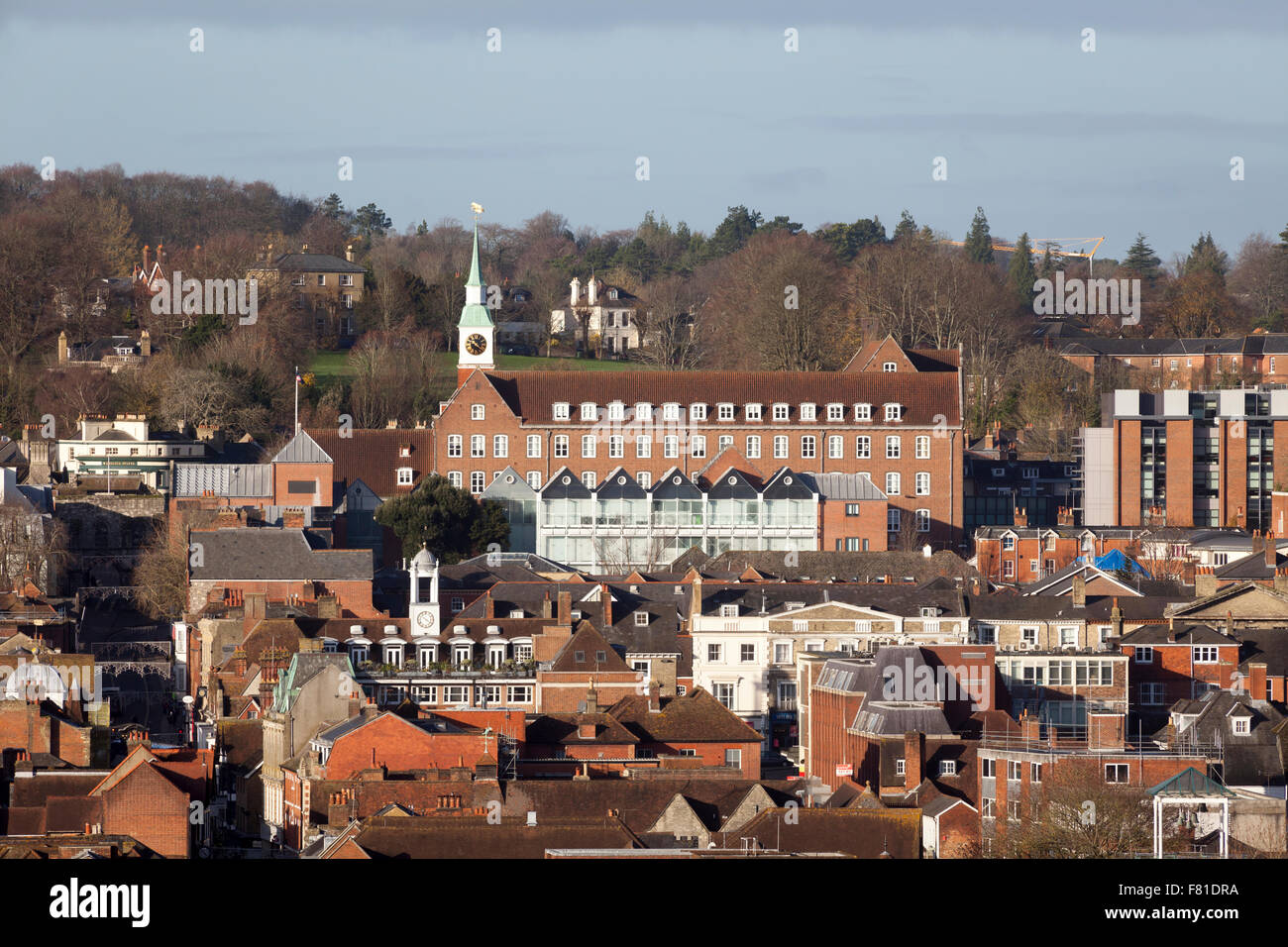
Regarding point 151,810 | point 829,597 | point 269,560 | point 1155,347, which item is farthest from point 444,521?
point 1155,347

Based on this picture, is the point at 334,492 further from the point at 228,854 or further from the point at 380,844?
the point at 380,844

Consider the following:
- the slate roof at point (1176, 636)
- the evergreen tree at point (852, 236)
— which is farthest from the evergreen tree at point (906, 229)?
the slate roof at point (1176, 636)

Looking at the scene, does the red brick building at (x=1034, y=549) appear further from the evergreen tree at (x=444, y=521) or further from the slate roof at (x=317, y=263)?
the slate roof at (x=317, y=263)

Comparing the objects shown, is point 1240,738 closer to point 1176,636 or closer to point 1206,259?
point 1176,636

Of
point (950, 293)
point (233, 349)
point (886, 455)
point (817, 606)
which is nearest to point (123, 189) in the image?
point (233, 349)

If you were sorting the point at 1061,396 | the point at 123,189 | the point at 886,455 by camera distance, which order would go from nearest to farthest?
1. the point at 886,455
2. the point at 1061,396
3. the point at 123,189

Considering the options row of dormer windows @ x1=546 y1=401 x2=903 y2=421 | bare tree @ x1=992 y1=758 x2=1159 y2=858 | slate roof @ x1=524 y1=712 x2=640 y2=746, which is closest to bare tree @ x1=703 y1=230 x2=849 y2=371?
row of dormer windows @ x1=546 y1=401 x2=903 y2=421

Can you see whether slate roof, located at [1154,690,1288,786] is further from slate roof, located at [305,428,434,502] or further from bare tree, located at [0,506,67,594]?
slate roof, located at [305,428,434,502]
